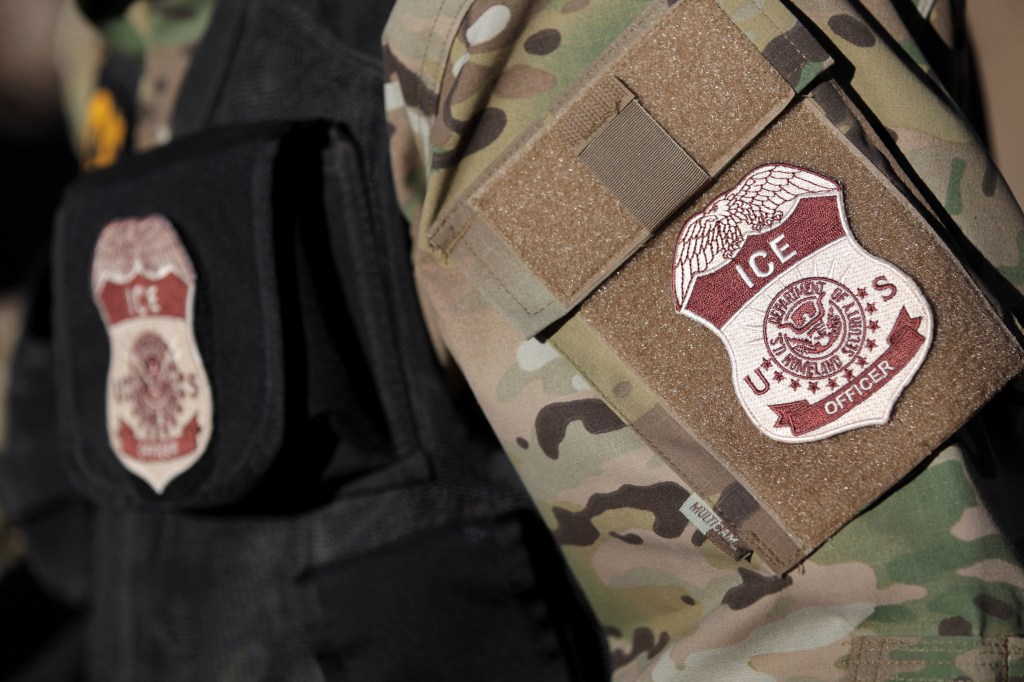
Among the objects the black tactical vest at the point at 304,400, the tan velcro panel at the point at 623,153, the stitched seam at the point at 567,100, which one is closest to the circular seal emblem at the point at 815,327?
the tan velcro panel at the point at 623,153

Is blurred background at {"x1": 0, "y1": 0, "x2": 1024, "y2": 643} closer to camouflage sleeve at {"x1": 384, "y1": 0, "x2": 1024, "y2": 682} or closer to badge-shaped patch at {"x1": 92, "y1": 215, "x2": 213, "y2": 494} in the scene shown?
camouflage sleeve at {"x1": 384, "y1": 0, "x2": 1024, "y2": 682}

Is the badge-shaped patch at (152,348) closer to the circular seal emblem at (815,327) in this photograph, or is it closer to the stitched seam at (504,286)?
the stitched seam at (504,286)

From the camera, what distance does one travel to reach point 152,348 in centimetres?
80

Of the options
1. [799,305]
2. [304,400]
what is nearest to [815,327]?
[799,305]

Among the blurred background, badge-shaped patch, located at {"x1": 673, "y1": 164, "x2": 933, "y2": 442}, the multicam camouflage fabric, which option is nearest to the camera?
badge-shaped patch, located at {"x1": 673, "y1": 164, "x2": 933, "y2": 442}

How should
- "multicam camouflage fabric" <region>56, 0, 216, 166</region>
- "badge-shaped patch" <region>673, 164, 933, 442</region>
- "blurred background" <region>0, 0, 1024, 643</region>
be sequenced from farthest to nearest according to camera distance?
1. "multicam camouflage fabric" <region>56, 0, 216, 166</region>
2. "blurred background" <region>0, 0, 1024, 643</region>
3. "badge-shaped patch" <region>673, 164, 933, 442</region>

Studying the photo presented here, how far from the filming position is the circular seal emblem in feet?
1.90

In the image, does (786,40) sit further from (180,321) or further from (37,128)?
(37,128)

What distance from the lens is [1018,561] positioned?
607 millimetres

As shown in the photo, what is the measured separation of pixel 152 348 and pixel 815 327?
602mm

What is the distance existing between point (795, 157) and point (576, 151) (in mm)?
160

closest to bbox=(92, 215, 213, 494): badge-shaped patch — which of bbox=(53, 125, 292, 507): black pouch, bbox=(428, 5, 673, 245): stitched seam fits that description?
bbox=(53, 125, 292, 507): black pouch

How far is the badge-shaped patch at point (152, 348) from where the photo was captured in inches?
30.8

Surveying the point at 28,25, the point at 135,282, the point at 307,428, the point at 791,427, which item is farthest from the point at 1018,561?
the point at 28,25
